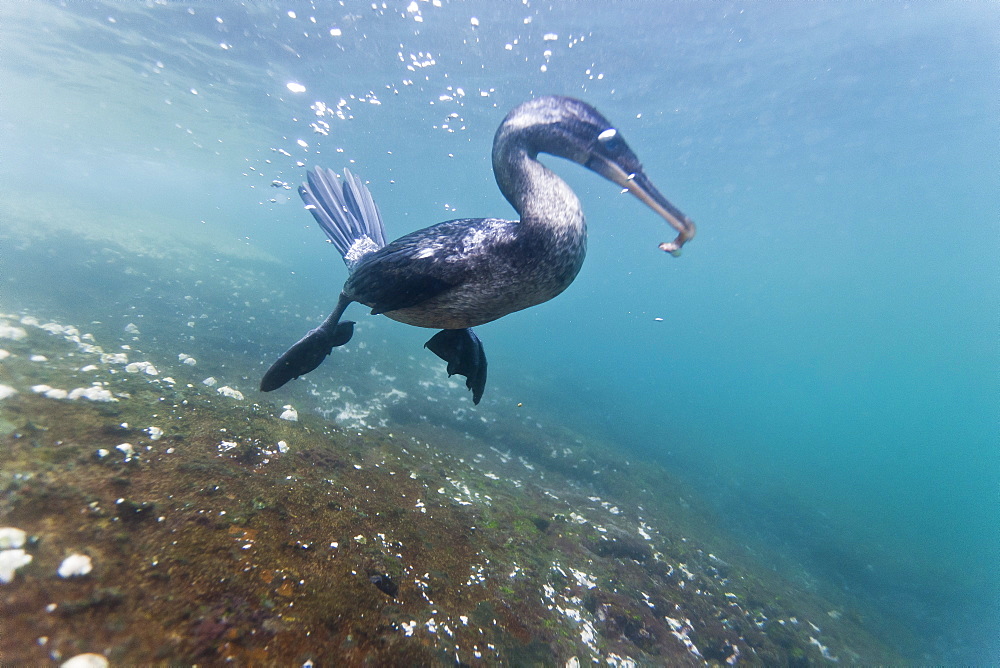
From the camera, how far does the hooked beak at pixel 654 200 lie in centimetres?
223

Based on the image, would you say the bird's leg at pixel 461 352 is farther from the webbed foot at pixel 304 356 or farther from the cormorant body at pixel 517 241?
the webbed foot at pixel 304 356

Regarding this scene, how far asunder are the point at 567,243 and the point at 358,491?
2.68 m

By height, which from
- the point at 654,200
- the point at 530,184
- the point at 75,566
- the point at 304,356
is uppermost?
the point at 654,200

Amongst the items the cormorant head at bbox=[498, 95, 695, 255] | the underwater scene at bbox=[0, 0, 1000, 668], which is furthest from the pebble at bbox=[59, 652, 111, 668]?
the cormorant head at bbox=[498, 95, 695, 255]

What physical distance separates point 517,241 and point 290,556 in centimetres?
219

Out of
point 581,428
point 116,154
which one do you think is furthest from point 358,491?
point 116,154

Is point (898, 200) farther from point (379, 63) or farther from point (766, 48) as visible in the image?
point (379, 63)

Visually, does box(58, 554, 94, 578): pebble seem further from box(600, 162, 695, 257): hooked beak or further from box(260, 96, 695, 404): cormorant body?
box(600, 162, 695, 257): hooked beak

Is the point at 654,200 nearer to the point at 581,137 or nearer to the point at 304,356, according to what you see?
the point at 581,137

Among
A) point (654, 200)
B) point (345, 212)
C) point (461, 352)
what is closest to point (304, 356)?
point (461, 352)

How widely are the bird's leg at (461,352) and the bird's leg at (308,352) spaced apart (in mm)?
828

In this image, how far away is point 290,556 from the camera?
1.96m

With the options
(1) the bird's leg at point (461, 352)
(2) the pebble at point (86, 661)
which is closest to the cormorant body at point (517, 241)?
(1) the bird's leg at point (461, 352)

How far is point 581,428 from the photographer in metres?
15.0
